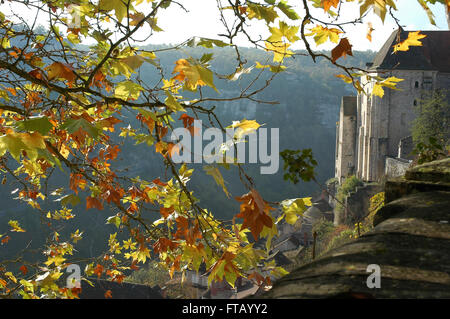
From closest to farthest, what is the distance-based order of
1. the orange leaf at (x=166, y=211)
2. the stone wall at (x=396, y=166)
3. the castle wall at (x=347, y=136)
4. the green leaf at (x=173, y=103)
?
the green leaf at (x=173, y=103)
the orange leaf at (x=166, y=211)
the stone wall at (x=396, y=166)
the castle wall at (x=347, y=136)

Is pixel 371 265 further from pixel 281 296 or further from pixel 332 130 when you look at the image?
pixel 332 130

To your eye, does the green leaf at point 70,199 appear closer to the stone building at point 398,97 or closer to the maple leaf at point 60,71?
the maple leaf at point 60,71

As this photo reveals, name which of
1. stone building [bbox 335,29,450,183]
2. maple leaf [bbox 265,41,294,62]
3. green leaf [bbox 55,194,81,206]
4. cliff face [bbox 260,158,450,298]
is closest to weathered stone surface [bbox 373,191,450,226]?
cliff face [bbox 260,158,450,298]

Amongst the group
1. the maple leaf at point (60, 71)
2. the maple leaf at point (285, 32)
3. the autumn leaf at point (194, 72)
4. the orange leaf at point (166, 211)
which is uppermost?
the maple leaf at point (285, 32)

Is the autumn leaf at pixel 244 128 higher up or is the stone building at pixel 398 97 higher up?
the stone building at pixel 398 97

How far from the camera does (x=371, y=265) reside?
1.12m

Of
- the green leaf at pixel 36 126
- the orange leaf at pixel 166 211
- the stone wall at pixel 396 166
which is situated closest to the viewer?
the green leaf at pixel 36 126

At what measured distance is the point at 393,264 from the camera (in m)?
1.12

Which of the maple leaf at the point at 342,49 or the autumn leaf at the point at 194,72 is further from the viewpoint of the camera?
the maple leaf at the point at 342,49

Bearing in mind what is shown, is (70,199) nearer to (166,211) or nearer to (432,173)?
(166,211)

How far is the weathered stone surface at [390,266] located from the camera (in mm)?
978

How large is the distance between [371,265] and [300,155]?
4.66 ft

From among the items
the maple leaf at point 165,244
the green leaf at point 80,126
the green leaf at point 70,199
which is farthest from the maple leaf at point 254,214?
the green leaf at point 70,199

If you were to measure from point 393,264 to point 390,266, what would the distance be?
2cm
